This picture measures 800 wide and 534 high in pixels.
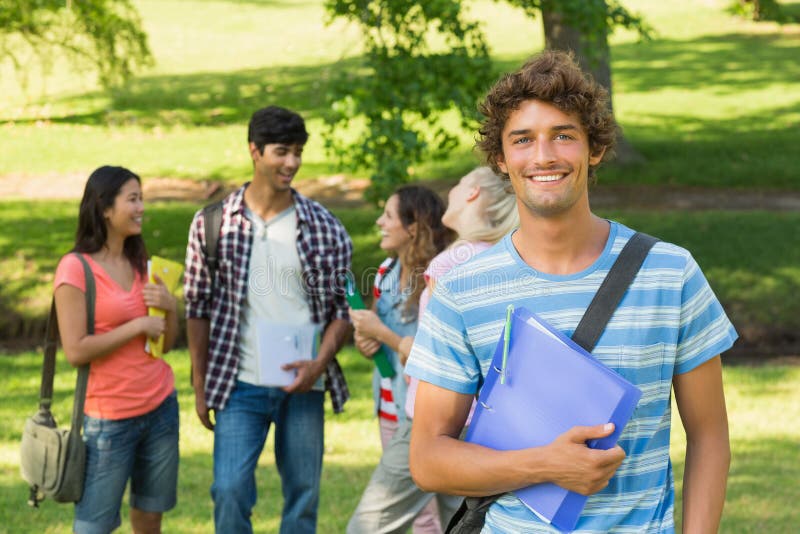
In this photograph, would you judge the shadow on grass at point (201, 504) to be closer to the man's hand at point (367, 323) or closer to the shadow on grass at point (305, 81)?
the man's hand at point (367, 323)

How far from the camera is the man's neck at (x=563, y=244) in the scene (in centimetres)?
267

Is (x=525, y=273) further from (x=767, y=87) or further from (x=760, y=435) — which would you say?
(x=767, y=87)

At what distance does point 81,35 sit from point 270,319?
13160mm

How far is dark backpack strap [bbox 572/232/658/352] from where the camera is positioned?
255 centimetres

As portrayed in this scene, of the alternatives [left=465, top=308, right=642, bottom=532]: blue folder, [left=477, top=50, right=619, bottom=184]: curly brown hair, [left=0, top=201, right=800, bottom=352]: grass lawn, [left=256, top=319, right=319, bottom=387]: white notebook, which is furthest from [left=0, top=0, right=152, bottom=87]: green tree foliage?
[left=465, top=308, right=642, bottom=532]: blue folder

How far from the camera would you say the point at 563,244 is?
267 centimetres

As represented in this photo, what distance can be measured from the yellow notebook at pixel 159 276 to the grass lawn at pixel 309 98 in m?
6.40

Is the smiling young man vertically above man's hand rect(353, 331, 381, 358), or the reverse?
the smiling young man

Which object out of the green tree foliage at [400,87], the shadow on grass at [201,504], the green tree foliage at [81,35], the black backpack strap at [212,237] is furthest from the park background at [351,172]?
the black backpack strap at [212,237]

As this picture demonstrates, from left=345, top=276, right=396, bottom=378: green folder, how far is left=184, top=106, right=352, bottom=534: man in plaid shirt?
0.60 ft

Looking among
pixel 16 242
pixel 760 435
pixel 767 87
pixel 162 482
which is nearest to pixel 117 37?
pixel 16 242

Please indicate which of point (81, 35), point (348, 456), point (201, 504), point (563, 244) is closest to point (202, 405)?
point (201, 504)

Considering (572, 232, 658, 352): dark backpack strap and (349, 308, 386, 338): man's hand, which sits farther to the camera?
(349, 308, 386, 338): man's hand

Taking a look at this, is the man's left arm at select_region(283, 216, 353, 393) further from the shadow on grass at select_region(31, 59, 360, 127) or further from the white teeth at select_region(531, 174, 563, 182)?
the shadow on grass at select_region(31, 59, 360, 127)
